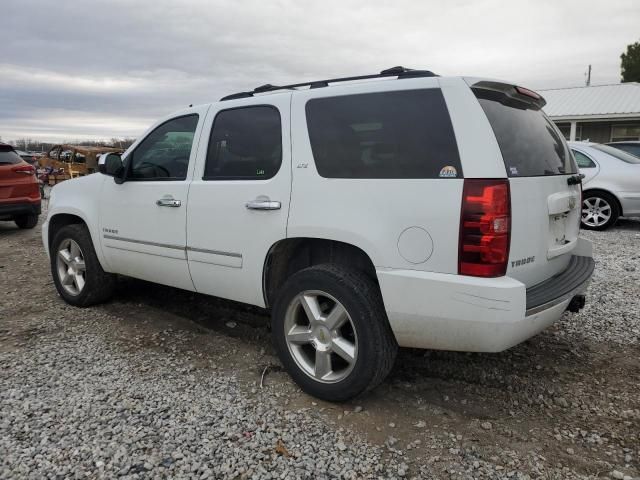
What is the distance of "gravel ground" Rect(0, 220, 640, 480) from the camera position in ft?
8.25

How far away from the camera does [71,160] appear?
66.7 feet

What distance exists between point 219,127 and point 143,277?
60.2 inches

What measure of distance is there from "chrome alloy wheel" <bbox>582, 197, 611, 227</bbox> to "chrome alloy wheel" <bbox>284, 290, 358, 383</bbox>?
7.48m

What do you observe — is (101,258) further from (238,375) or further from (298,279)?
(298,279)

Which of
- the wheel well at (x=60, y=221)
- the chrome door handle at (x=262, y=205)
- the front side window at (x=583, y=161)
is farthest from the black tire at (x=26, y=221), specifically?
the front side window at (x=583, y=161)

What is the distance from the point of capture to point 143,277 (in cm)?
430

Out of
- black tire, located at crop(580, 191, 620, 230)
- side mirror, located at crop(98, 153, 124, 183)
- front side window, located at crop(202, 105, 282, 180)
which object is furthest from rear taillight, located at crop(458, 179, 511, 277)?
black tire, located at crop(580, 191, 620, 230)

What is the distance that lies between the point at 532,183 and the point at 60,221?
4.54 m

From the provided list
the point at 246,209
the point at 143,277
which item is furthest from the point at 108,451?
the point at 143,277

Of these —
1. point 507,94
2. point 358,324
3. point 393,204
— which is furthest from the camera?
point 507,94

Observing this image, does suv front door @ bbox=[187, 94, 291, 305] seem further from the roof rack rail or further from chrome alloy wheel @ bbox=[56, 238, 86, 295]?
chrome alloy wheel @ bbox=[56, 238, 86, 295]

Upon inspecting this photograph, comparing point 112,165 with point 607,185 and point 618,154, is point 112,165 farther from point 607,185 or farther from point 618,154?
point 618,154

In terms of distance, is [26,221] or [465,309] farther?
[26,221]

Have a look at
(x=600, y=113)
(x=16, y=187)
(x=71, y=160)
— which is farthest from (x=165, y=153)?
(x=600, y=113)
